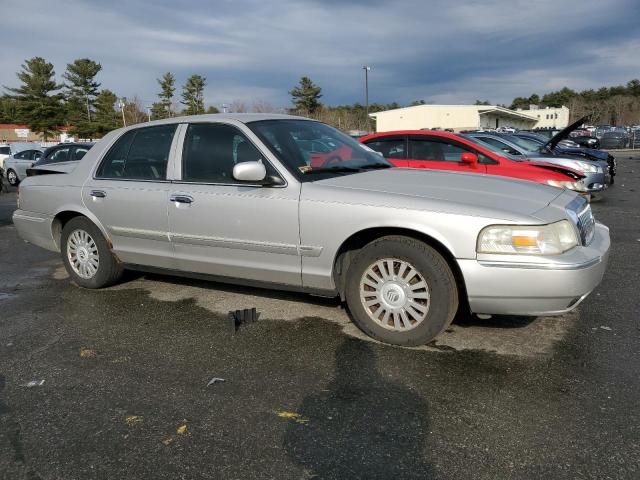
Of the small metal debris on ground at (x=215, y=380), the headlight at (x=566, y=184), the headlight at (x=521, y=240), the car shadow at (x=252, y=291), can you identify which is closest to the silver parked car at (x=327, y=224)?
the headlight at (x=521, y=240)

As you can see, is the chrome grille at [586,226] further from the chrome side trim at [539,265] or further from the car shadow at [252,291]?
the car shadow at [252,291]

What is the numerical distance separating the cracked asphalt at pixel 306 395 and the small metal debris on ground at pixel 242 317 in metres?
0.10

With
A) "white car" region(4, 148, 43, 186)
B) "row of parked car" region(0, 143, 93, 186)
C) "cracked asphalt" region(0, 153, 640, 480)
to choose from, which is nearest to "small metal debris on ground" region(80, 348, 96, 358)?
"cracked asphalt" region(0, 153, 640, 480)

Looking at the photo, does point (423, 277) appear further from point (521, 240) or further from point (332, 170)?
point (332, 170)

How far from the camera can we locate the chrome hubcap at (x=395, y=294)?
350 centimetres

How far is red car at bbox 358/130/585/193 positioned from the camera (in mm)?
7484

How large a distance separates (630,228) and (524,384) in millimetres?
6001

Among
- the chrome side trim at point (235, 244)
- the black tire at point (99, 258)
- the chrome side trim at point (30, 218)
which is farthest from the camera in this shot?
the chrome side trim at point (30, 218)

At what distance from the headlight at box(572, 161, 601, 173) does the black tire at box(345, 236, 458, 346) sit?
29.4 feet

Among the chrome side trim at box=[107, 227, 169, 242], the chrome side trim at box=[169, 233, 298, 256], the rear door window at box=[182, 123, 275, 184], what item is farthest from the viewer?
the chrome side trim at box=[107, 227, 169, 242]

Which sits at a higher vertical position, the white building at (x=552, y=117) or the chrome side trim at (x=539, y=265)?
the white building at (x=552, y=117)

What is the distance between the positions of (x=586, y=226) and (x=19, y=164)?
2066 centimetres

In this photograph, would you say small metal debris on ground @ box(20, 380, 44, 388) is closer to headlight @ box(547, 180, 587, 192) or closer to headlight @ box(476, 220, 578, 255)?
headlight @ box(476, 220, 578, 255)

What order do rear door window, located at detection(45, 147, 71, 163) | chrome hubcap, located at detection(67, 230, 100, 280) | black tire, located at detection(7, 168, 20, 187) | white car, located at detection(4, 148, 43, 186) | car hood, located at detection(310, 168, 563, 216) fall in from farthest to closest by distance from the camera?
1. black tire, located at detection(7, 168, 20, 187)
2. white car, located at detection(4, 148, 43, 186)
3. rear door window, located at detection(45, 147, 71, 163)
4. chrome hubcap, located at detection(67, 230, 100, 280)
5. car hood, located at detection(310, 168, 563, 216)
